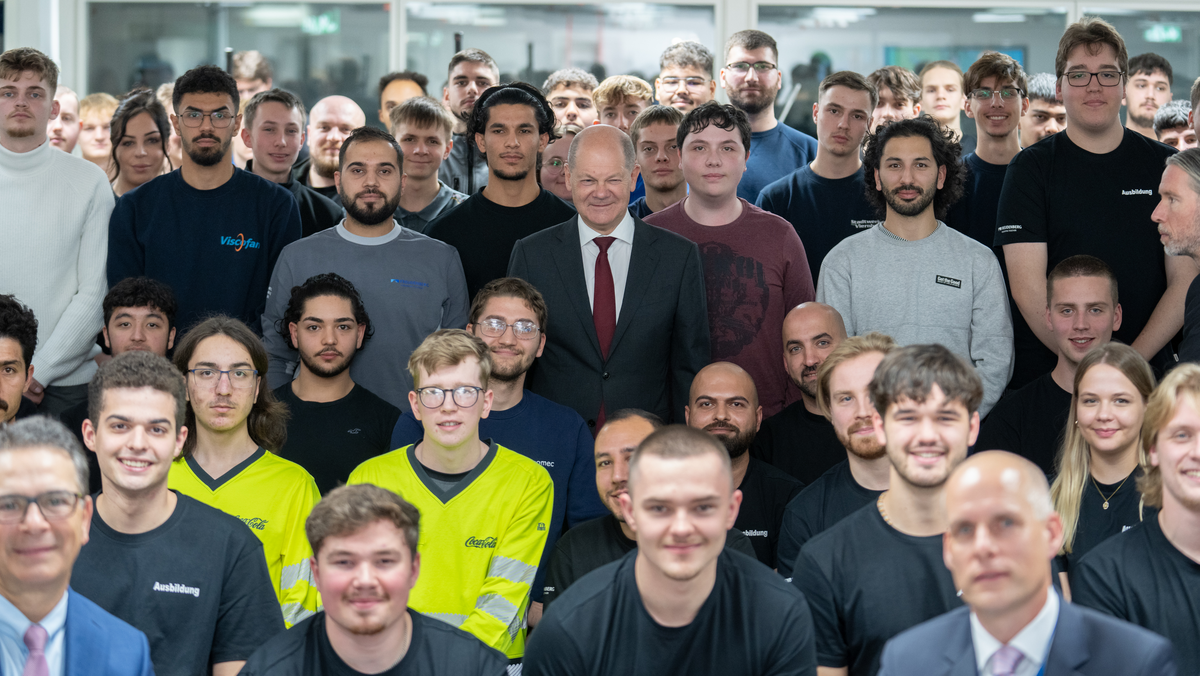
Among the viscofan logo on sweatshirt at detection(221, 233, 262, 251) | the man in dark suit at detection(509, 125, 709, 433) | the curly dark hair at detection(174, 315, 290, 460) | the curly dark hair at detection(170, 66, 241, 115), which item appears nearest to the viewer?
the curly dark hair at detection(174, 315, 290, 460)

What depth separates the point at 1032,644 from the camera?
2396 millimetres

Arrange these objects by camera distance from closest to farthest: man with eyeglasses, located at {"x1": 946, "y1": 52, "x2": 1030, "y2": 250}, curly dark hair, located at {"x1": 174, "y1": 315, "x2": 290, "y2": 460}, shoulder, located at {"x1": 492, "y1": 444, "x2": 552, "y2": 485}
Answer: shoulder, located at {"x1": 492, "y1": 444, "x2": 552, "y2": 485}, curly dark hair, located at {"x1": 174, "y1": 315, "x2": 290, "y2": 460}, man with eyeglasses, located at {"x1": 946, "y1": 52, "x2": 1030, "y2": 250}

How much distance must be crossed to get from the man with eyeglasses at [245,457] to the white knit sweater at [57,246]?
0.95 meters

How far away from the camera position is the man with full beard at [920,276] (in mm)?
4324

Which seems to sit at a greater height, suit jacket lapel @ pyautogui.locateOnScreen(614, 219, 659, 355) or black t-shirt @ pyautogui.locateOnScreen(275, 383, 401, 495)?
suit jacket lapel @ pyautogui.locateOnScreen(614, 219, 659, 355)

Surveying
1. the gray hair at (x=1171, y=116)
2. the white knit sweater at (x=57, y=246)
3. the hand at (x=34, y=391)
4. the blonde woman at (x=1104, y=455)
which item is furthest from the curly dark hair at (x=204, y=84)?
the gray hair at (x=1171, y=116)

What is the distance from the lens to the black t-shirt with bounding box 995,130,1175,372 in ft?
15.0

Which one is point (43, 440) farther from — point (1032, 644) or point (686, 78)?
point (686, 78)

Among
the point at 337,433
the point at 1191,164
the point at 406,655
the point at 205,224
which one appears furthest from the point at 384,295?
the point at 1191,164

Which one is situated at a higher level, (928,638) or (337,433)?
(337,433)

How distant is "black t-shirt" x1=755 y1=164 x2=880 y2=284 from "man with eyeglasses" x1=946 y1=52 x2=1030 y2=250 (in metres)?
0.42

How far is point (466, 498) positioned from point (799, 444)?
1.26 m

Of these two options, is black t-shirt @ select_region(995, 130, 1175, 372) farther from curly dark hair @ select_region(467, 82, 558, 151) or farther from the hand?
the hand

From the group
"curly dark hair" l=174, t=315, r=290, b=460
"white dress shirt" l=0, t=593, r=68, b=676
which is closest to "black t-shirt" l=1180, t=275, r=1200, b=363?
"curly dark hair" l=174, t=315, r=290, b=460
